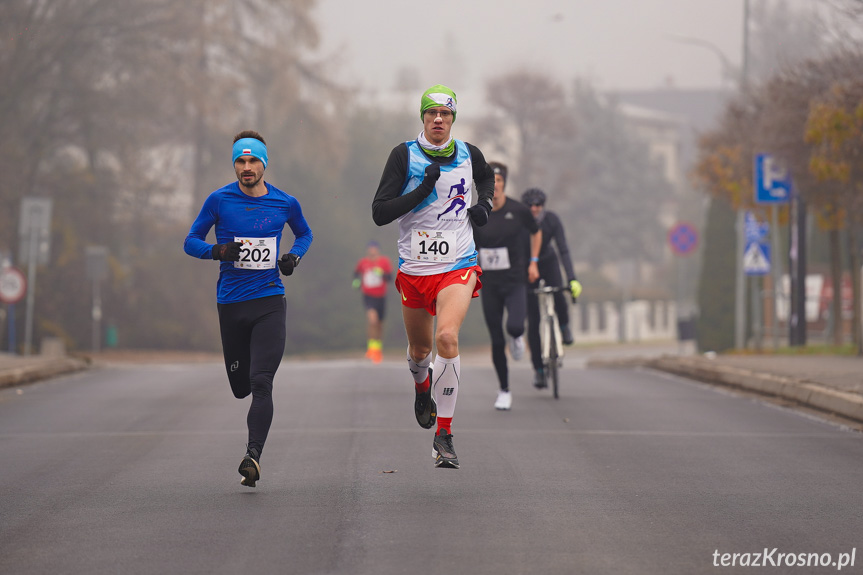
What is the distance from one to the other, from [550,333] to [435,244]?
5.41m

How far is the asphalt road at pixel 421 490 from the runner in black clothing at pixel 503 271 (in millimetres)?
584

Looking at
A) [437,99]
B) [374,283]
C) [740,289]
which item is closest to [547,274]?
[437,99]

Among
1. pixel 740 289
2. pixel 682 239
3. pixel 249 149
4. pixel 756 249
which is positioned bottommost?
pixel 740 289

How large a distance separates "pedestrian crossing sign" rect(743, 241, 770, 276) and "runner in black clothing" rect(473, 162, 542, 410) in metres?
13.1

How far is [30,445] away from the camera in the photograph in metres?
9.34

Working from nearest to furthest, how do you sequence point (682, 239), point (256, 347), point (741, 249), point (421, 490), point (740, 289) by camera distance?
point (421, 490) → point (256, 347) → point (740, 289) → point (741, 249) → point (682, 239)

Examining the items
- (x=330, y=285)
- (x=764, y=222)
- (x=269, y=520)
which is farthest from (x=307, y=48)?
(x=269, y=520)

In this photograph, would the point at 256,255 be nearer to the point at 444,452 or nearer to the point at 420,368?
the point at 420,368

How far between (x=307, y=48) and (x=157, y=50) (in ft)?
25.8

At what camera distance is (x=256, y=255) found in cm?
752

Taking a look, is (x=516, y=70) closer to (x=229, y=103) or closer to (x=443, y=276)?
(x=229, y=103)

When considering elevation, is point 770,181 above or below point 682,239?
above

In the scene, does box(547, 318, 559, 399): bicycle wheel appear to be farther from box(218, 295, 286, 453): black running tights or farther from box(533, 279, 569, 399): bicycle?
box(218, 295, 286, 453): black running tights

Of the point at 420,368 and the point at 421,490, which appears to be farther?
the point at 420,368
